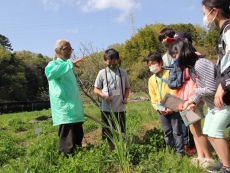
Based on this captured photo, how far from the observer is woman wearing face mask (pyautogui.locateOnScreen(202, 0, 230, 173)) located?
2400 mm

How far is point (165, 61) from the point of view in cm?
425

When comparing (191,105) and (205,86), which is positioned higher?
(205,86)

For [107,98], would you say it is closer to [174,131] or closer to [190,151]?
[174,131]

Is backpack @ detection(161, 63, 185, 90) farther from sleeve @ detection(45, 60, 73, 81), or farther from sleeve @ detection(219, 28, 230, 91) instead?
sleeve @ detection(45, 60, 73, 81)

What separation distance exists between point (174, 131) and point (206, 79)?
1.15 m

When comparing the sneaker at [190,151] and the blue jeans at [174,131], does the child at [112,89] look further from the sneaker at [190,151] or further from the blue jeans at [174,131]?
the sneaker at [190,151]

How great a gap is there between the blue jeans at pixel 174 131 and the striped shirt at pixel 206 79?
852mm

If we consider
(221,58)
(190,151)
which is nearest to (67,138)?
(190,151)

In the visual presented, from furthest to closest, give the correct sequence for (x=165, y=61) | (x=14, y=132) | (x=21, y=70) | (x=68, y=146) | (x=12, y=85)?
(x=21, y=70) < (x=12, y=85) < (x=14, y=132) < (x=165, y=61) < (x=68, y=146)

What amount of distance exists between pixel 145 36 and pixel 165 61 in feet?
96.6

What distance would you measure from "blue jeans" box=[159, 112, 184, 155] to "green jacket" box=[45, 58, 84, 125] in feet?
4.00

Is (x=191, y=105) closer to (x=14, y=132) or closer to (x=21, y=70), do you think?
(x=14, y=132)

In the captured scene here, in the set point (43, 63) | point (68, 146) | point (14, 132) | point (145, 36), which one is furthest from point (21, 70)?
point (68, 146)

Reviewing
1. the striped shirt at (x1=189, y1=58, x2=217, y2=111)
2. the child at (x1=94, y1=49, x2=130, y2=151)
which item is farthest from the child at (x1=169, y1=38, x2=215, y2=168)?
the child at (x1=94, y1=49, x2=130, y2=151)
